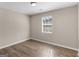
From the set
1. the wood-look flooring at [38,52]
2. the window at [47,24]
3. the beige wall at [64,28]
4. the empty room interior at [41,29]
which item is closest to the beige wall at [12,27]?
the empty room interior at [41,29]

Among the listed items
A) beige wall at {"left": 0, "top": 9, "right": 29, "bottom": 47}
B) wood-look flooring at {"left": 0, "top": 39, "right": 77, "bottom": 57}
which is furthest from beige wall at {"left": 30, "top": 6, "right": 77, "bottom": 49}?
beige wall at {"left": 0, "top": 9, "right": 29, "bottom": 47}

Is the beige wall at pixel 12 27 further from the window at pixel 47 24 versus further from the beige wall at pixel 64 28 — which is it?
the beige wall at pixel 64 28

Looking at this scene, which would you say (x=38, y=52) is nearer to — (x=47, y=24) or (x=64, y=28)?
(x=64, y=28)

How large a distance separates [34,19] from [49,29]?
1550 millimetres

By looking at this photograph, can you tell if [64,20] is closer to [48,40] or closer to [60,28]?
[60,28]

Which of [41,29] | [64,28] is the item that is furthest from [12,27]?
[64,28]

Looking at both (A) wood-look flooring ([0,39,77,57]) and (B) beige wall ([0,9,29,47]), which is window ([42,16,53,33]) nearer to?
(B) beige wall ([0,9,29,47])

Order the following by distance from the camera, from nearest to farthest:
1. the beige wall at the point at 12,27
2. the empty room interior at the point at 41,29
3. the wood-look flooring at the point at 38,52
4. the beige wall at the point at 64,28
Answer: the wood-look flooring at the point at 38,52 < the empty room interior at the point at 41,29 < the beige wall at the point at 64,28 < the beige wall at the point at 12,27

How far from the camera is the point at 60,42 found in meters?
3.64

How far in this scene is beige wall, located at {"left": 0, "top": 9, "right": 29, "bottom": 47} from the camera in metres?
3.42

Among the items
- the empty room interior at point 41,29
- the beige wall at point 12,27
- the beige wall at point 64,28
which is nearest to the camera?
the empty room interior at point 41,29

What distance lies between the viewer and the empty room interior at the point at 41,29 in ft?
9.22

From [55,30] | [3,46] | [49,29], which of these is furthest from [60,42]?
[3,46]

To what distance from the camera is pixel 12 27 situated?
3.94 metres
